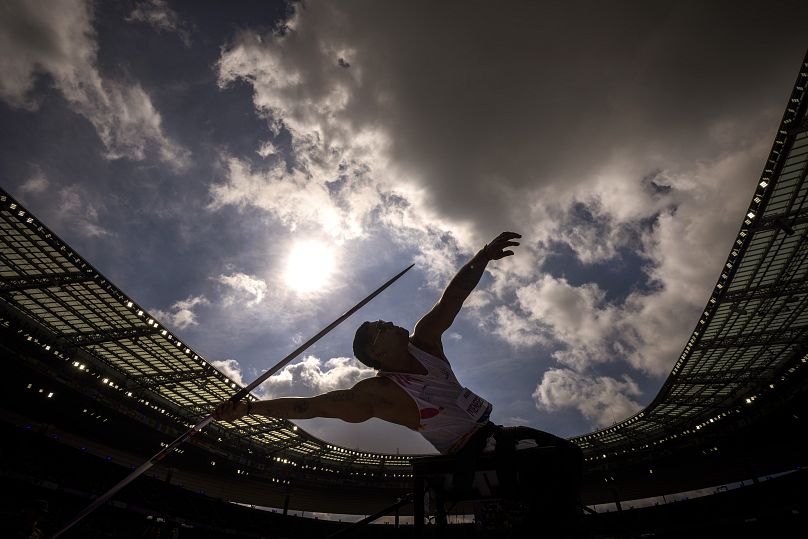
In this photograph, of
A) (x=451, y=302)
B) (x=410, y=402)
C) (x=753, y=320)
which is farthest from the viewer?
(x=753, y=320)

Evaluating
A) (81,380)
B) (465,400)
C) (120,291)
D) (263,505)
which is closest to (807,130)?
(465,400)

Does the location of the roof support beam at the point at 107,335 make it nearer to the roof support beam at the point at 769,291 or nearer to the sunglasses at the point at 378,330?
the sunglasses at the point at 378,330

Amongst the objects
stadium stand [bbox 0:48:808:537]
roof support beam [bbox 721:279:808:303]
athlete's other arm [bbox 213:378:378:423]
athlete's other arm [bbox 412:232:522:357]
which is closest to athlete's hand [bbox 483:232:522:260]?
athlete's other arm [bbox 412:232:522:357]

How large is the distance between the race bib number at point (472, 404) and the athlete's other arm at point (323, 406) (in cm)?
59

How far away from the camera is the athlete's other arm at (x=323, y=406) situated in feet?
8.00

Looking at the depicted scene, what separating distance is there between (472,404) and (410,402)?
1.43 feet

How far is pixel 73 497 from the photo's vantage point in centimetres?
1884

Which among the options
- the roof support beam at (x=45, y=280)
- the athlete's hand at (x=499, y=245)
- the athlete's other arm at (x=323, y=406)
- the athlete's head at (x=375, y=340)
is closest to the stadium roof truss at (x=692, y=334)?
the roof support beam at (x=45, y=280)

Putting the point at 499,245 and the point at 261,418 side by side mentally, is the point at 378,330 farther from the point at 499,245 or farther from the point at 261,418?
the point at 261,418

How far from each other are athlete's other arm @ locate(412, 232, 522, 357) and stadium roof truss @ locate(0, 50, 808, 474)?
41.7 feet

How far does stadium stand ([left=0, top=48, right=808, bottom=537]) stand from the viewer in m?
15.2

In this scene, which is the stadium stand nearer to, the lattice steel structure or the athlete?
the lattice steel structure

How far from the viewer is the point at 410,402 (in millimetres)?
2570

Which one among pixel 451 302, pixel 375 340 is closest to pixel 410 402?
pixel 375 340
